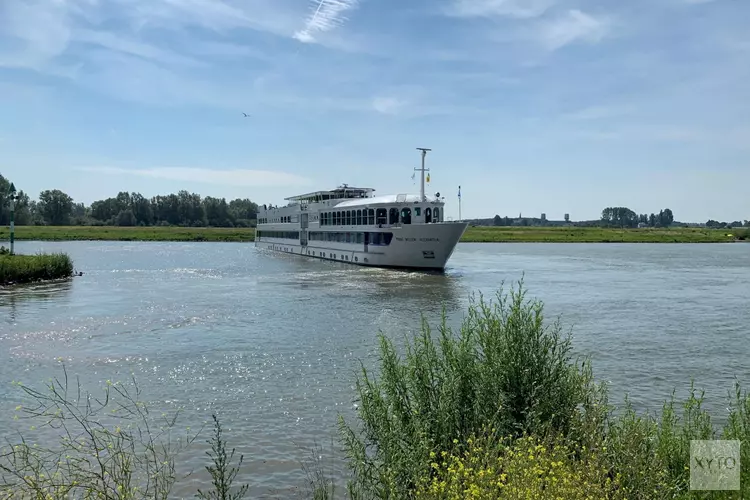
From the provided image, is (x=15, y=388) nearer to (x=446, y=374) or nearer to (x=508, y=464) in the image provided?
(x=446, y=374)

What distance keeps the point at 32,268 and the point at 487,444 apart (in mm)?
47811

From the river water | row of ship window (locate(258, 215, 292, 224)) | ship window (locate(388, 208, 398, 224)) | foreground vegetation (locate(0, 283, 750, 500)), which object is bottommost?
the river water

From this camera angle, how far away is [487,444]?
25.7 ft

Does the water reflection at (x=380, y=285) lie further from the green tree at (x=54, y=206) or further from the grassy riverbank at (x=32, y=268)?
the green tree at (x=54, y=206)

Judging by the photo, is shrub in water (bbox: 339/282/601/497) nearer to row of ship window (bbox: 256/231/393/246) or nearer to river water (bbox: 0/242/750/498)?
river water (bbox: 0/242/750/498)

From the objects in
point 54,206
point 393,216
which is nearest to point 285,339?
point 393,216

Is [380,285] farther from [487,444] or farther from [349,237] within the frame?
[487,444]

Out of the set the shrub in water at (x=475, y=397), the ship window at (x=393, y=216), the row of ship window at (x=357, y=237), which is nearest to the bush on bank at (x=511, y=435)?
the shrub in water at (x=475, y=397)

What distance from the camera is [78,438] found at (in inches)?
509

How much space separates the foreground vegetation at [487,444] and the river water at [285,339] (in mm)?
1968

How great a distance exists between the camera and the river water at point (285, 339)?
1462 cm

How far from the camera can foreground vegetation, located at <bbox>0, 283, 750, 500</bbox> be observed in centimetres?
754

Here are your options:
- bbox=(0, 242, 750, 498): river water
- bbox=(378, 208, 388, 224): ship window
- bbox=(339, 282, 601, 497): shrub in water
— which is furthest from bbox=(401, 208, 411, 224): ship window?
bbox=(339, 282, 601, 497): shrub in water

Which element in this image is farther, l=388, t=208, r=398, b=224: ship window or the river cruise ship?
l=388, t=208, r=398, b=224: ship window
